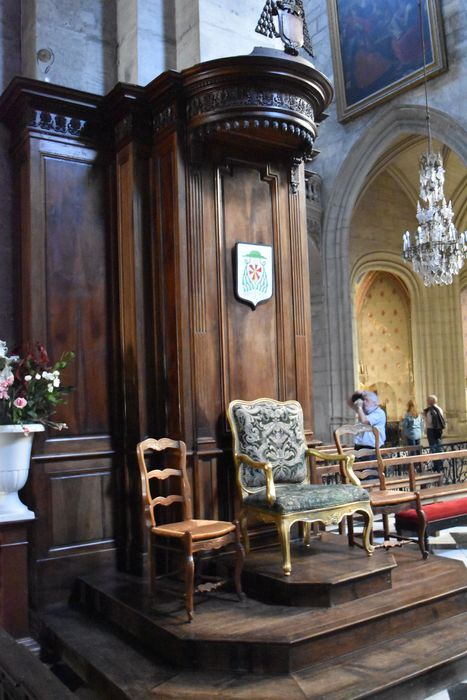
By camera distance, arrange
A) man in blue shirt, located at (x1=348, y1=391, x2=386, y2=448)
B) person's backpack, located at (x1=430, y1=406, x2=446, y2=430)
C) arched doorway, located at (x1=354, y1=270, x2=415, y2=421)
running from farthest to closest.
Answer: arched doorway, located at (x1=354, y1=270, x2=415, y2=421)
person's backpack, located at (x1=430, y1=406, x2=446, y2=430)
man in blue shirt, located at (x1=348, y1=391, x2=386, y2=448)

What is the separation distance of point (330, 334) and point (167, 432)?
837cm

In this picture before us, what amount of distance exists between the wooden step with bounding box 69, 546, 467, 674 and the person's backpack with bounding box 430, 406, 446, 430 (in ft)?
21.8

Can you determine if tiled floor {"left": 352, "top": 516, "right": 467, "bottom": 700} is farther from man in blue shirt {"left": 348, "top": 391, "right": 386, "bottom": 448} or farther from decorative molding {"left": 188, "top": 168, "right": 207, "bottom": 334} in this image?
decorative molding {"left": 188, "top": 168, "right": 207, "bottom": 334}

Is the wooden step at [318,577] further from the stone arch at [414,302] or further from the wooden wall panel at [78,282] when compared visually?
the stone arch at [414,302]

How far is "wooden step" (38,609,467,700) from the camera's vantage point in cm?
303

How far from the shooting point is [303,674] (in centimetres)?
321

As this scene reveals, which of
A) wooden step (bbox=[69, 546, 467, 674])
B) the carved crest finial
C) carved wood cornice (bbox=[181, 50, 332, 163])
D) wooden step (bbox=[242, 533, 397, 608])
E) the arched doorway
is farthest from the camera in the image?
the arched doorway

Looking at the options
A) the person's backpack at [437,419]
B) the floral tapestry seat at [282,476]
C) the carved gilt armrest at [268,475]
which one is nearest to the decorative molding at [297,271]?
the floral tapestry seat at [282,476]

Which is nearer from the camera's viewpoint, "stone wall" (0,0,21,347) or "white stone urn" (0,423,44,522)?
"white stone urn" (0,423,44,522)

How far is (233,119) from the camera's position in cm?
437

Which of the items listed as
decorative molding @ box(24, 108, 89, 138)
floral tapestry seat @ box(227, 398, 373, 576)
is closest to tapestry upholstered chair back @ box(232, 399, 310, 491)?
floral tapestry seat @ box(227, 398, 373, 576)

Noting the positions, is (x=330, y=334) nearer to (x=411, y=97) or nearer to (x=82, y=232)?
(x=411, y=97)

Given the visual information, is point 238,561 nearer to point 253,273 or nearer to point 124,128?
point 253,273

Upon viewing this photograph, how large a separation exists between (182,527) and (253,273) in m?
1.92
